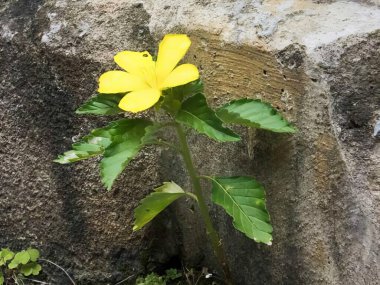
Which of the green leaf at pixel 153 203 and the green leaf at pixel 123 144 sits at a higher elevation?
the green leaf at pixel 123 144

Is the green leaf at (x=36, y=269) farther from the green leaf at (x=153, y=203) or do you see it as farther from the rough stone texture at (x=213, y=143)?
the green leaf at (x=153, y=203)

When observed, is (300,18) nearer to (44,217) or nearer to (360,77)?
(360,77)

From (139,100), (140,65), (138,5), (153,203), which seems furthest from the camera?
(138,5)

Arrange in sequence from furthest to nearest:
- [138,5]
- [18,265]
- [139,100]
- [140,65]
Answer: [18,265], [138,5], [140,65], [139,100]

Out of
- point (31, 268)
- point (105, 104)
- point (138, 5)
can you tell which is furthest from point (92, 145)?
point (31, 268)

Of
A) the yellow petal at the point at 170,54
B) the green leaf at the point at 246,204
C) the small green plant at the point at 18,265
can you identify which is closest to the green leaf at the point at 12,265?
the small green plant at the point at 18,265

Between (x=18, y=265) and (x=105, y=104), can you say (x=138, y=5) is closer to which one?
(x=105, y=104)
